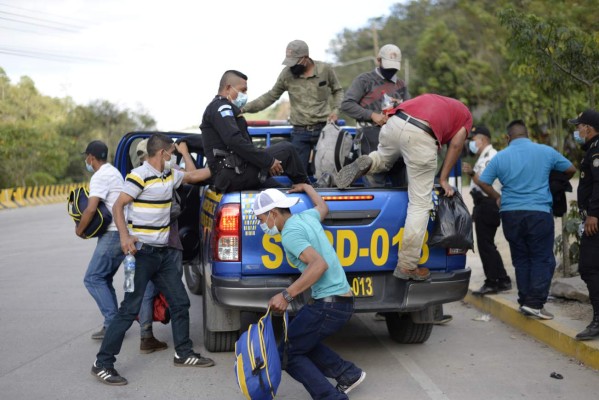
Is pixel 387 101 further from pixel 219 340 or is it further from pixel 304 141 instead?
pixel 219 340

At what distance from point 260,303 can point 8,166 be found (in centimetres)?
4114

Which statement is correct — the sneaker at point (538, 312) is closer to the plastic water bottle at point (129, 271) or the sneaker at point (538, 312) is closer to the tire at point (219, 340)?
the tire at point (219, 340)

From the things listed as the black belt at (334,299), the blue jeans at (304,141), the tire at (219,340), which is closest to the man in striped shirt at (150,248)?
the tire at (219,340)

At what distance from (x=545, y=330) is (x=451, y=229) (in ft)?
5.49

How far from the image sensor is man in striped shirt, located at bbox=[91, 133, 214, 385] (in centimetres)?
562

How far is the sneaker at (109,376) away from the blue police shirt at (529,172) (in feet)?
12.6

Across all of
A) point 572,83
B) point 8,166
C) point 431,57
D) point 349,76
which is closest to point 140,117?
point 349,76

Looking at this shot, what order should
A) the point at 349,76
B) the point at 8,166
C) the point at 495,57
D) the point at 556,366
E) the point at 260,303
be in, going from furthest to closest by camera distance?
the point at 349,76 < the point at 8,166 < the point at 495,57 < the point at 556,366 < the point at 260,303

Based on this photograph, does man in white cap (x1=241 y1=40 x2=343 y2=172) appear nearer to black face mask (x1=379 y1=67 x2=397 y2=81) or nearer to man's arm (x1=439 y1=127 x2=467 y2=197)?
black face mask (x1=379 y1=67 x2=397 y2=81)

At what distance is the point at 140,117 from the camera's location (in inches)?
2872

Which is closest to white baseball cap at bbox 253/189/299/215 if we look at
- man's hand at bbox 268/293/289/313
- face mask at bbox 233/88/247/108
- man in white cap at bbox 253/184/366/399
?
man in white cap at bbox 253/184/366/399

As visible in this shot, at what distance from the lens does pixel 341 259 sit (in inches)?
220

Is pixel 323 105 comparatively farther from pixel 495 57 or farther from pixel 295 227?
pixel 495 57

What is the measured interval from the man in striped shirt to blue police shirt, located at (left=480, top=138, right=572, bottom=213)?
10.2 feet
